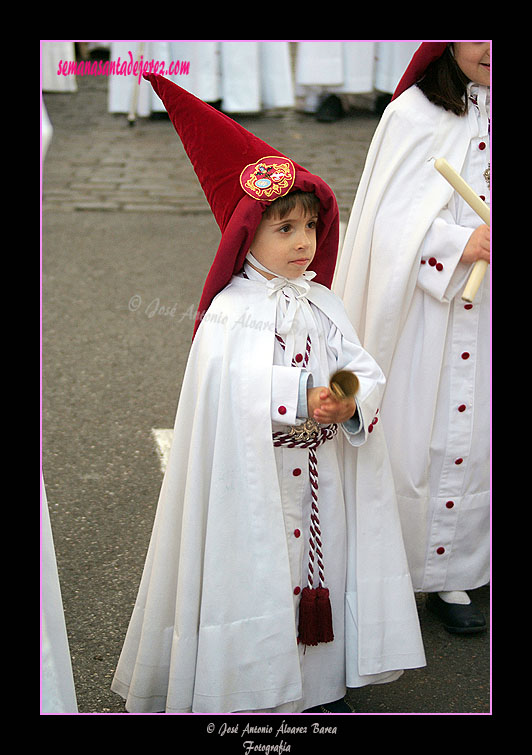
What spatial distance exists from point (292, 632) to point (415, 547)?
30.1 inches

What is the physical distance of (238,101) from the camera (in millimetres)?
9375

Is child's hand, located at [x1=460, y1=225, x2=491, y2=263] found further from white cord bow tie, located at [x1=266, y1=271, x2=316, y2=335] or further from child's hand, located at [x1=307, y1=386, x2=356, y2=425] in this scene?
child's hand, located at [x1=307, y1=386, x2=356, y2=425]

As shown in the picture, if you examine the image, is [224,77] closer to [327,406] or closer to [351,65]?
[351,65]

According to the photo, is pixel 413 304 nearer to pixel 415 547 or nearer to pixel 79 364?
pixel 415 547

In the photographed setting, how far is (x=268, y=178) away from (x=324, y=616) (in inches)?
43.9

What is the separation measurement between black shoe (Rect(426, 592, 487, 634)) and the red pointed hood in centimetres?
133

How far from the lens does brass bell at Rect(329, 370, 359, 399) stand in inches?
92.4

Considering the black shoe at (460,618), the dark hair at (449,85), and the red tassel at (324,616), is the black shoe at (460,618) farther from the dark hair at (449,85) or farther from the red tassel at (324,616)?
the dark hair at (449,85)

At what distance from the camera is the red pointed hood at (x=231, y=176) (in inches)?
97.0

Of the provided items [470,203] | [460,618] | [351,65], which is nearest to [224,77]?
[351,65]

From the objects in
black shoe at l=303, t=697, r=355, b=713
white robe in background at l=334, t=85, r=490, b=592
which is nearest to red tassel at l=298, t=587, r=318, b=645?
black shoe at l=303, t=697, r=355, b=713

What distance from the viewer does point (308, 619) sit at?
254 cm

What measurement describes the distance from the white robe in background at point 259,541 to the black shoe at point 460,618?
550 mm

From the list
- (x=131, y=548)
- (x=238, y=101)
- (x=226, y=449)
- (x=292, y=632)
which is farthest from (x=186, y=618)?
(x=238, y=101)
